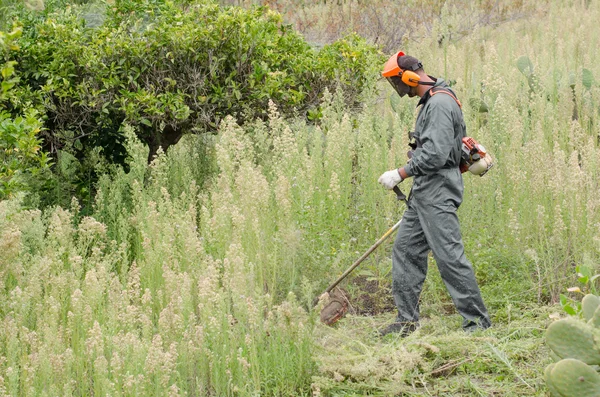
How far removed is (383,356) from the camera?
14.8 ft

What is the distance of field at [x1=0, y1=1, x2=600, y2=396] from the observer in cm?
427

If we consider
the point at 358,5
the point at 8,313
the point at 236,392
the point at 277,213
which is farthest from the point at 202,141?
the point at 358,5

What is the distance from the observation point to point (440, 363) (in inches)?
188

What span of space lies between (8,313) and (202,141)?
420 centimetres

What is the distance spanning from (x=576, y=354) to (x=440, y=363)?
1.19m

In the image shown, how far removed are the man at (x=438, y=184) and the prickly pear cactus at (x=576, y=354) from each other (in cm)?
141

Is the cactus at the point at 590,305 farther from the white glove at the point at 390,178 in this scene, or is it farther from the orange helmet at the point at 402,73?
the orange helmet at the point at 402,73

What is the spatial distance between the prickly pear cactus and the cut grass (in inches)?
26.4

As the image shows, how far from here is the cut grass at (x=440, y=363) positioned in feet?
14.3

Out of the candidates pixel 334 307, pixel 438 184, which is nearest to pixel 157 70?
pixel 334 307

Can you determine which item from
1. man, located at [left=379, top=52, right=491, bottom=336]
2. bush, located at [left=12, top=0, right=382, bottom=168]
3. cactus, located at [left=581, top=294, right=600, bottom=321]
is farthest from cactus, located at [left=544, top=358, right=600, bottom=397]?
bush, located at [left=12, top=0, right=382, bottom=168]

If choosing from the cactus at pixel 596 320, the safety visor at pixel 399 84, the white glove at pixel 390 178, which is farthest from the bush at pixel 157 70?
the cactus at pixel 596 320

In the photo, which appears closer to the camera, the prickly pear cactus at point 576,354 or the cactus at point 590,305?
the prickly pear cactus at point 576,354

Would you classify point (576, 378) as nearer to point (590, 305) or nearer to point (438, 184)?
point (590, 305)
